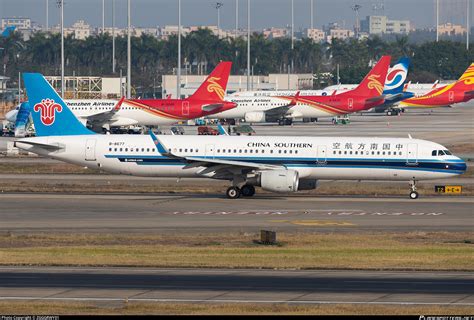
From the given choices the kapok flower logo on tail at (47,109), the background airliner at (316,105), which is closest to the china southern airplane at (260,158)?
the kapok flower logo on tail at (47,109)

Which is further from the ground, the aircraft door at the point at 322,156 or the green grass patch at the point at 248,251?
the aircraft door at the point at 322,156

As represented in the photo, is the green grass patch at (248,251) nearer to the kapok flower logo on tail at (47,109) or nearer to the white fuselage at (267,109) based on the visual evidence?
the kapok flower logo on tail at (47,109)

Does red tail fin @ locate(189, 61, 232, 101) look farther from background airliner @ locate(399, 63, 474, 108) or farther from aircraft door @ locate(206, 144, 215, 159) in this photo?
background airliner @ locate(399, 63, 474, 108)

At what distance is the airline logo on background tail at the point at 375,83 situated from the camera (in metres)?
136

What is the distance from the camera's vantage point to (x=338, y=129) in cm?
12400

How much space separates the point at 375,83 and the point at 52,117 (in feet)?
253

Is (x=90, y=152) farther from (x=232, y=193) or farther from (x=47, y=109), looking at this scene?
(x=232, y=193)

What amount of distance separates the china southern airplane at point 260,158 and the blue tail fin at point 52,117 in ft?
4.29

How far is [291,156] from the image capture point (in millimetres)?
Answer: 61812

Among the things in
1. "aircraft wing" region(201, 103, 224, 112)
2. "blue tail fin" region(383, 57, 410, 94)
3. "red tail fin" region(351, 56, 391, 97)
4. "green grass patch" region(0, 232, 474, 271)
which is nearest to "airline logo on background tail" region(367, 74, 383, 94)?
"red tail fin" region(351, 56, 391, 97)

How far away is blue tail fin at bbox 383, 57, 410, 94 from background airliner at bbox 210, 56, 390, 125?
12.7 meters

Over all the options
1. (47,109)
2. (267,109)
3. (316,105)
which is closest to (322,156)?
(47,109)

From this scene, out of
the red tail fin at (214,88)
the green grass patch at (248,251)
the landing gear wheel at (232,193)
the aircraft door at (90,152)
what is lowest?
the green grass patch at (248,251)

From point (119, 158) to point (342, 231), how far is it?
18063 mm
